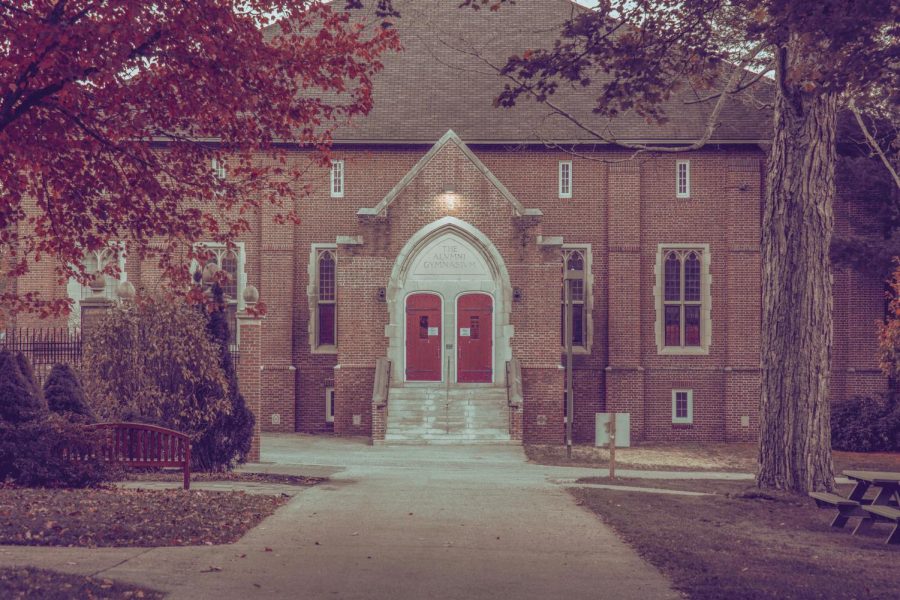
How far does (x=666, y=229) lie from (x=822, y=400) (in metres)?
17.8

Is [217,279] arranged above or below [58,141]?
below

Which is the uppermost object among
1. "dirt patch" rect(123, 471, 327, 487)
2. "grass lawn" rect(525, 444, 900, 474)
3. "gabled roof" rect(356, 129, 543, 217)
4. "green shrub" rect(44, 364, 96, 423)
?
"gabled roof" rect(356, 129, 543, 217)

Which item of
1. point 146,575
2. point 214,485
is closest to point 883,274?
point 214,485

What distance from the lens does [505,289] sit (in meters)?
30.1

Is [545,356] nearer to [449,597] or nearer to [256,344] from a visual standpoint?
[256,344]

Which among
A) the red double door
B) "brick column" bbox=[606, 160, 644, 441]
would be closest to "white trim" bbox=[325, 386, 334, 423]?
the red double door

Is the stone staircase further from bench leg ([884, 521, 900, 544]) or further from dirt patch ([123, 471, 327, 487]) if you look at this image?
bench leg ([884, 521, 900, 544])

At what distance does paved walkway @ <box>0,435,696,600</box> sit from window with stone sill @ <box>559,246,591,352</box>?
16.9m

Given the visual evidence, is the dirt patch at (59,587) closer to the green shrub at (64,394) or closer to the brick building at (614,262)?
the green shrub at (64,394)

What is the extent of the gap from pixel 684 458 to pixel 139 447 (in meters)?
16.0

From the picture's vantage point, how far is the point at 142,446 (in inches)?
623

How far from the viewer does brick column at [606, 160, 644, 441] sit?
107 ft

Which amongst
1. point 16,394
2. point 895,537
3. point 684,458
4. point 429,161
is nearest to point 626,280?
point 684,458

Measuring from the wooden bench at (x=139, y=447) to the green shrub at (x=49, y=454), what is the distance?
109mm
